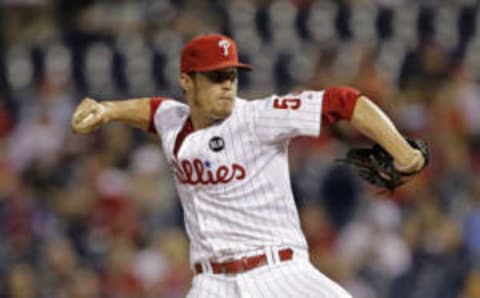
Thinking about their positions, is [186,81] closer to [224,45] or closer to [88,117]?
[224,45]

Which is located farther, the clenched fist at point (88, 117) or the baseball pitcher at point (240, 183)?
the clenched fist at point (88, 117)

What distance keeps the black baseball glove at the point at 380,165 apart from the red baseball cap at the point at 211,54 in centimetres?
58

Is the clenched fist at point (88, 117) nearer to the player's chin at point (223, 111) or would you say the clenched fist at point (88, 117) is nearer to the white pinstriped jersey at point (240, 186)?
the white pinstriped jersey at point (240, 186)

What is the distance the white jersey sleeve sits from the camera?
5590 millimetres

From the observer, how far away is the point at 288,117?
18.5 ft

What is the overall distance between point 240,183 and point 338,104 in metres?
0.54

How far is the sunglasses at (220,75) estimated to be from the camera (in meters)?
5.84

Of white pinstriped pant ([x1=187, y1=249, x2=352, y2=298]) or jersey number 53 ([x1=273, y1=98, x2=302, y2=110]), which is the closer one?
jersey number 53 ([x1=273, y1=98, x2=302, y2=110])

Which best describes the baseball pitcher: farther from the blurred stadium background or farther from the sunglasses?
the blurred stadium background

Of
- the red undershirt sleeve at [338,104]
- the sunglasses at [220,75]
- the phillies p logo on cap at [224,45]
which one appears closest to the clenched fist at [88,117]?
the sunglasses at [220,75]

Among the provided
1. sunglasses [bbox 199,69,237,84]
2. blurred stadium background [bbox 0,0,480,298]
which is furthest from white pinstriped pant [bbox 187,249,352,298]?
blurred stadium background [bbox 0,0,480,298]

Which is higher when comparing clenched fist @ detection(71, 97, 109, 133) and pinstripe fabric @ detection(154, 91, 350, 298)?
clenched fist @ detection(71, 97, 109, 133)

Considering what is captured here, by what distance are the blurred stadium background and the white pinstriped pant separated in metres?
3.97

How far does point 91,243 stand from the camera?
10.6 m
